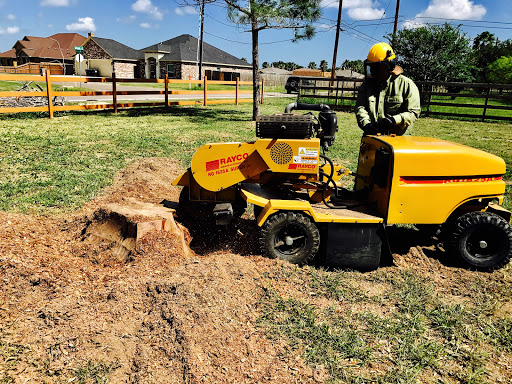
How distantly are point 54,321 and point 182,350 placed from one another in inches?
43.3

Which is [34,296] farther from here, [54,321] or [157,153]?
[157,153]

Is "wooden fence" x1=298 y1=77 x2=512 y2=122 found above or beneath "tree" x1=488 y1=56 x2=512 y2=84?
beneath

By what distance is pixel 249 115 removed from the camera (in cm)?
1733

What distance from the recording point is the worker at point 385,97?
4.86 meters

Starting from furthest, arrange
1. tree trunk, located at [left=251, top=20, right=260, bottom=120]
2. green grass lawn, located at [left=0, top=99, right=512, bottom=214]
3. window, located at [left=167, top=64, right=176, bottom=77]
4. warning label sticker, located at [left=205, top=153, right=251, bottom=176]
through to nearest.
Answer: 1. window, located at [left=167, top=64, right=176, bottom=77]
2. tree trunk, located at [left=251, top=20, right=260, bottom=120]
3. green grass lawn, located at [left=0, top=99, right=512, bottom=214]
4. warning label sticker, located at [left=205, top=153, right=251, bottom=176]

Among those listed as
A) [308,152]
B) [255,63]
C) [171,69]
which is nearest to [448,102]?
[255,63]

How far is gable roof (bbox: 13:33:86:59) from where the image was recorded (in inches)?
2623

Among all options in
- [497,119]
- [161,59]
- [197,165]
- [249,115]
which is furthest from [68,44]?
[197,165]

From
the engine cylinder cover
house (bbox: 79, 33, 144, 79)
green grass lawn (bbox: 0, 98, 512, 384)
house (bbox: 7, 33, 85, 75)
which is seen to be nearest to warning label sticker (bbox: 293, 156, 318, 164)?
the engine cylinder cover

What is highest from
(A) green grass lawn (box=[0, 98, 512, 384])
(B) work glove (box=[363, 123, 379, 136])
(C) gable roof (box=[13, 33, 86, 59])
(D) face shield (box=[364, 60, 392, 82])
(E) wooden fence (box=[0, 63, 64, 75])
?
(C) gable roof (box=[13, 33, 86, 59])

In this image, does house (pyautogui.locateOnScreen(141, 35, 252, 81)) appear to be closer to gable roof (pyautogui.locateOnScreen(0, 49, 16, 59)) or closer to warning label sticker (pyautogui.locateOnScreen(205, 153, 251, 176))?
gable roof (pyautogui.locateOnScreen(0, 49, 16, 59))

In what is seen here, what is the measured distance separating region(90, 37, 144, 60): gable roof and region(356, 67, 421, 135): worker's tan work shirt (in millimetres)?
Result: 52815

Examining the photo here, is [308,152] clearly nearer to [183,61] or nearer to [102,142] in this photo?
[102,142]

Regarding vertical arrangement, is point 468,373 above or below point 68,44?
below
